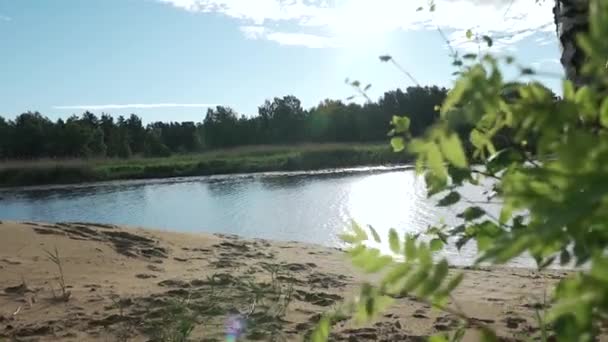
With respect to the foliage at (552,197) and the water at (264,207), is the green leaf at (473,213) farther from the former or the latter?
the water at (264,207)

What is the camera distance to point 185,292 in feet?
14.9

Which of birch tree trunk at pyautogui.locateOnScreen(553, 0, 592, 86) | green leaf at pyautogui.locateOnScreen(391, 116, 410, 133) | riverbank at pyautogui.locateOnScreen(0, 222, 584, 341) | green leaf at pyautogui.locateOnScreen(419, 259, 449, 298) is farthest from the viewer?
riverbank at pyautogui.locateOnScreen(0, 222, 584, 341)

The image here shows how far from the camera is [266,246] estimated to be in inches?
336

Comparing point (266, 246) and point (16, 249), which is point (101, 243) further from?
point (266, 246)

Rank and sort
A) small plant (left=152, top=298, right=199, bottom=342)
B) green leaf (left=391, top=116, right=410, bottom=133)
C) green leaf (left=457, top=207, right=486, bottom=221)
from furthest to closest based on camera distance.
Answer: small plant (left=152, top=298, right=199, bottom=342), green leaf (left=391, top=116, right=410, bottom=133), green leaf (left=457, top=207, right=486, bottom=221)

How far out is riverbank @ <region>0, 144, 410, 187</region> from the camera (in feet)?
96.9

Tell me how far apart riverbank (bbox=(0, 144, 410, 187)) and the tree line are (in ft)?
7.54

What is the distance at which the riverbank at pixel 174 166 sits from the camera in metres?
29.5

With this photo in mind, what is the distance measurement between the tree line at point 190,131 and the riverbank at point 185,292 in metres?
24.0

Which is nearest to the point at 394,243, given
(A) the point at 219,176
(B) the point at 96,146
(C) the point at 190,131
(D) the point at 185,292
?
(D) the point at 185,292

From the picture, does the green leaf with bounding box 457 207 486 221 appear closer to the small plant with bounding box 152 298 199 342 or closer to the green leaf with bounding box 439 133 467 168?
the green leaf with bounding box 439 133 467 168

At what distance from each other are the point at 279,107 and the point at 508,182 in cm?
4583

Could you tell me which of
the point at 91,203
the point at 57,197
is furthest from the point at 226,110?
the point at 91,203

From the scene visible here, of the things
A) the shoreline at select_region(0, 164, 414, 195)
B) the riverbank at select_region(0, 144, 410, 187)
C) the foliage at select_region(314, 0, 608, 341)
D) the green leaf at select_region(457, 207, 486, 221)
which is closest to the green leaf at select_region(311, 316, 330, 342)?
the foliage at select_region(314, 0, 608, 341)
